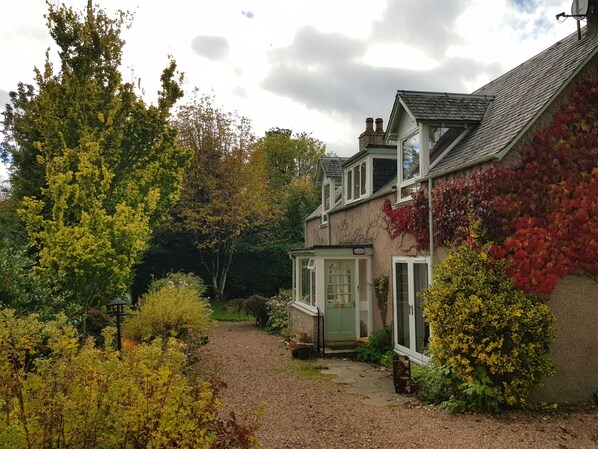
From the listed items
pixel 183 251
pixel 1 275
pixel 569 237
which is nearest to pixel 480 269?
pixel 569 237

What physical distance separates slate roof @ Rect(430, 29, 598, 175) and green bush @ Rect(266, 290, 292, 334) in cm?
967

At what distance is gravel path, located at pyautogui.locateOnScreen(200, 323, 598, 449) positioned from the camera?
6.16 meters

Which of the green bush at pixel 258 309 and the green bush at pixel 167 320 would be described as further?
the green bush at pixel 258 309

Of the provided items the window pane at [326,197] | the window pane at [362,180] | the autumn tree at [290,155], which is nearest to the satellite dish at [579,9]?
the window pane at [362,180]

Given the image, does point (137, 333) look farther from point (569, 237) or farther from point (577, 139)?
point (577, 139)

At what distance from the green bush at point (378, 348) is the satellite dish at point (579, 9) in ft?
28.0

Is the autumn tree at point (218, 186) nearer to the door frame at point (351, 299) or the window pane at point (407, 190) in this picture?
the door frame at point (351, 299)

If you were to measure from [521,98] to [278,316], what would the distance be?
39.9 feet

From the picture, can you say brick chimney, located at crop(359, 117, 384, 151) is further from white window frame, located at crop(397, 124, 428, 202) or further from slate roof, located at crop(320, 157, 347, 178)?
white window frame, located at crop(397, 124, 428, 202)

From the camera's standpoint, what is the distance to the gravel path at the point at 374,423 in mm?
6156

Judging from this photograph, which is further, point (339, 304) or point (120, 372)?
point (339, 304)

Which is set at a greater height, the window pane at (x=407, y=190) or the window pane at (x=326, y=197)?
the window pane at (x=326, y=197)

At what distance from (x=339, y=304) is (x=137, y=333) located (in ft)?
18.9

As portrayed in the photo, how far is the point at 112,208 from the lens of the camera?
1501cm
